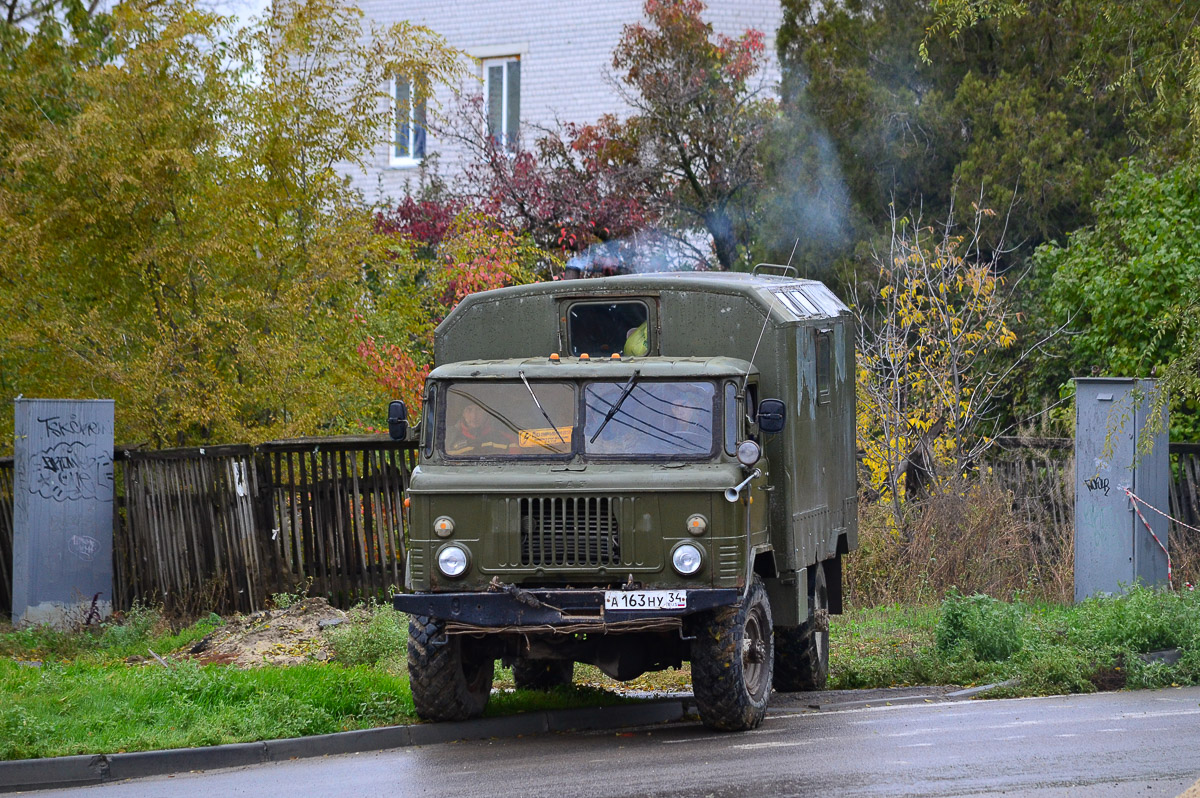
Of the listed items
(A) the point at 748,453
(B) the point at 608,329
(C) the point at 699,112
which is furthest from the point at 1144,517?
(C) the point at 699,112

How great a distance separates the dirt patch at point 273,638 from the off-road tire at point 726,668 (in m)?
3.76

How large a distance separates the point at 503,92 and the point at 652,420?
19515mm

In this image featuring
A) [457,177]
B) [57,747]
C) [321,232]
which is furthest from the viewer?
[457,177]

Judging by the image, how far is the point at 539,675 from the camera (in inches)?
454

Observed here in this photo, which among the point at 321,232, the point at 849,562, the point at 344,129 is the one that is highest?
the point at 344,129

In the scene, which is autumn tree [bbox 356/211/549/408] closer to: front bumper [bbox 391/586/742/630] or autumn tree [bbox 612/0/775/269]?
autumn tree [bbox 612/0/775/269]

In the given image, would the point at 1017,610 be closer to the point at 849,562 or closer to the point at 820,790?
the point at 849,562

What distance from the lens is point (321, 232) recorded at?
16.2m

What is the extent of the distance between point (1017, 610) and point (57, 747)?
7.71 metres

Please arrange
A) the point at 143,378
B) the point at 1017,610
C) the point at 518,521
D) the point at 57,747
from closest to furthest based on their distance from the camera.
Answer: the point at 57,747, the point at 518,521, the point at 1017,610, the point at 143,378

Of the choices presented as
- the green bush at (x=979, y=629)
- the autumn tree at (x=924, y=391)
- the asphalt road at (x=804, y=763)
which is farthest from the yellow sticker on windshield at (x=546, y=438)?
the autumn tree at (x=924, y=391)

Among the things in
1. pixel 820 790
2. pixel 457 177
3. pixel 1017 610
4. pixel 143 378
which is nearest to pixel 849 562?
pixel 1017 610

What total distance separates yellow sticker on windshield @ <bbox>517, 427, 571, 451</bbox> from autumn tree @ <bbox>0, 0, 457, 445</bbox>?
6164mm

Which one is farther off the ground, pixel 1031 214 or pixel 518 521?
pixel 1031 214
